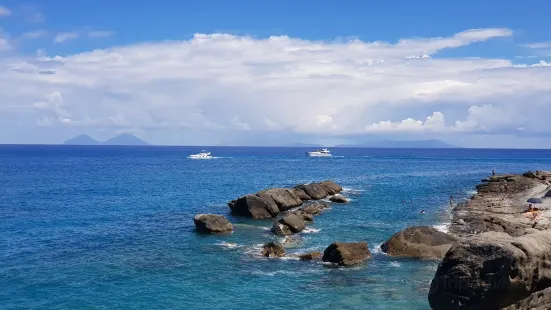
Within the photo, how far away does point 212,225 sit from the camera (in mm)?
53688

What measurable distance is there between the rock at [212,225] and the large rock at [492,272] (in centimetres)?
3366

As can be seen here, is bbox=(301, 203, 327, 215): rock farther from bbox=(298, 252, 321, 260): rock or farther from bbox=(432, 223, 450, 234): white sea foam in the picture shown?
bbox=(298, 252, 321, 260): rock

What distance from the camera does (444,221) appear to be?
61188mm

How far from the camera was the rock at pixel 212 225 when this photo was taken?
176 feet

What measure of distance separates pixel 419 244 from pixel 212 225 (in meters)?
23.4

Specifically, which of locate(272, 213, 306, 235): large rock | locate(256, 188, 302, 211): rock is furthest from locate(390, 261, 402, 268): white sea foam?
locate(256, 188, 302, 211): rock

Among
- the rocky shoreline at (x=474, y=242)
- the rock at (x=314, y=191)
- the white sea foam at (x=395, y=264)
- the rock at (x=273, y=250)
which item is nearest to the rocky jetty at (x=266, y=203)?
the rocky shoreline at (x=474, y=242)

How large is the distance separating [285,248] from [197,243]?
32.2ft

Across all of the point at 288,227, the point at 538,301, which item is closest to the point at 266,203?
the point at 288,227

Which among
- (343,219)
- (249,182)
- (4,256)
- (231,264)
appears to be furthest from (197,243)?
(249,182)

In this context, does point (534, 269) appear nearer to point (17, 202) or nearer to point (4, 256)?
point (4, 256)

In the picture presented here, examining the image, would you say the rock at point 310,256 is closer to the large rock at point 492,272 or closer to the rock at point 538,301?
the large rock at point 492,272

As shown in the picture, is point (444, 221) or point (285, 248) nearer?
point (285, 248)

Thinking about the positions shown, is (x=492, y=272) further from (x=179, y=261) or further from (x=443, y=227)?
(x=443, y=227)
